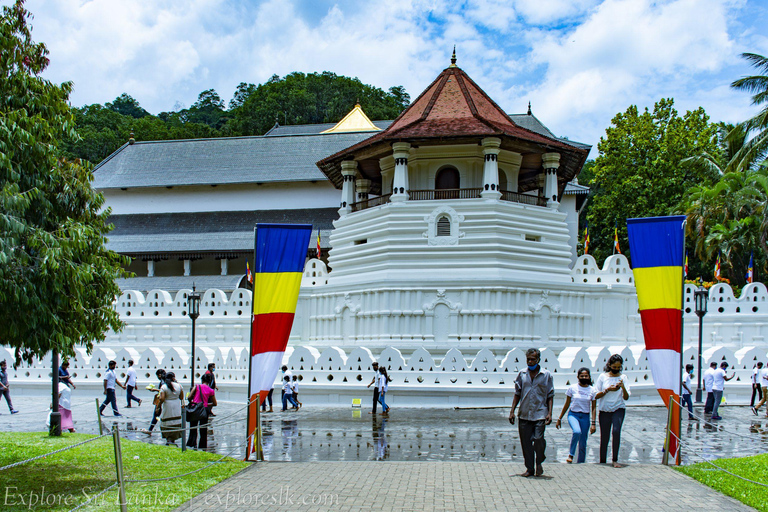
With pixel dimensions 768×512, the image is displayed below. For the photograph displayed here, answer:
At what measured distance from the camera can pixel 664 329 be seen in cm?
1236

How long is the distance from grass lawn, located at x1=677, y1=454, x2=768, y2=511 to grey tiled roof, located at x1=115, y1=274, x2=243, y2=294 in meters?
26.5

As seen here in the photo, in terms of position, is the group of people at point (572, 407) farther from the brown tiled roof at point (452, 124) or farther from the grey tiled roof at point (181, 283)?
the grey tiled roof at point (181, 283)

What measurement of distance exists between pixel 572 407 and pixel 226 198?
35.6 meters

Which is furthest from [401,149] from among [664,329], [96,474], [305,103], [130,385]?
[305,103]

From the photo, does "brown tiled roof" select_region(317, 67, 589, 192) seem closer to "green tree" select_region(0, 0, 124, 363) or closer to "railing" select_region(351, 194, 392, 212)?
"railing" select_region(351, 194, 392, 212)

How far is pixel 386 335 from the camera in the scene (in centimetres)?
2606

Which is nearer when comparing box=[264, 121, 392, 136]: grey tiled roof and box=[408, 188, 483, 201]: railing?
box=[408, 188, 483, 201]: railing

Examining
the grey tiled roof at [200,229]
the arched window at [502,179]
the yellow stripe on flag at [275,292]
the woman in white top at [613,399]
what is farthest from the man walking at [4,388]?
the grey tiled roof at [200,229]

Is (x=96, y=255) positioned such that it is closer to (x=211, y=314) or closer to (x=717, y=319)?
(x=211, y=314)

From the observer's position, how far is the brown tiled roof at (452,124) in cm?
2748

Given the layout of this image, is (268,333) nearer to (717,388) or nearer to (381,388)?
(381,388)

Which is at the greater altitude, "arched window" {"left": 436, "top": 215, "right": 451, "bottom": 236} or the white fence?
"arched window" {"left": 436, "top": 215, "right": 451, "bottom": 236}

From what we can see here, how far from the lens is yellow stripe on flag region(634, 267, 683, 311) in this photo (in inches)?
490

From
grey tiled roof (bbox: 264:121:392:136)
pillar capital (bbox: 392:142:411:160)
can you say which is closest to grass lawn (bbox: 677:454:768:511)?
pillar capital (bbox: 392:142:411:160)
